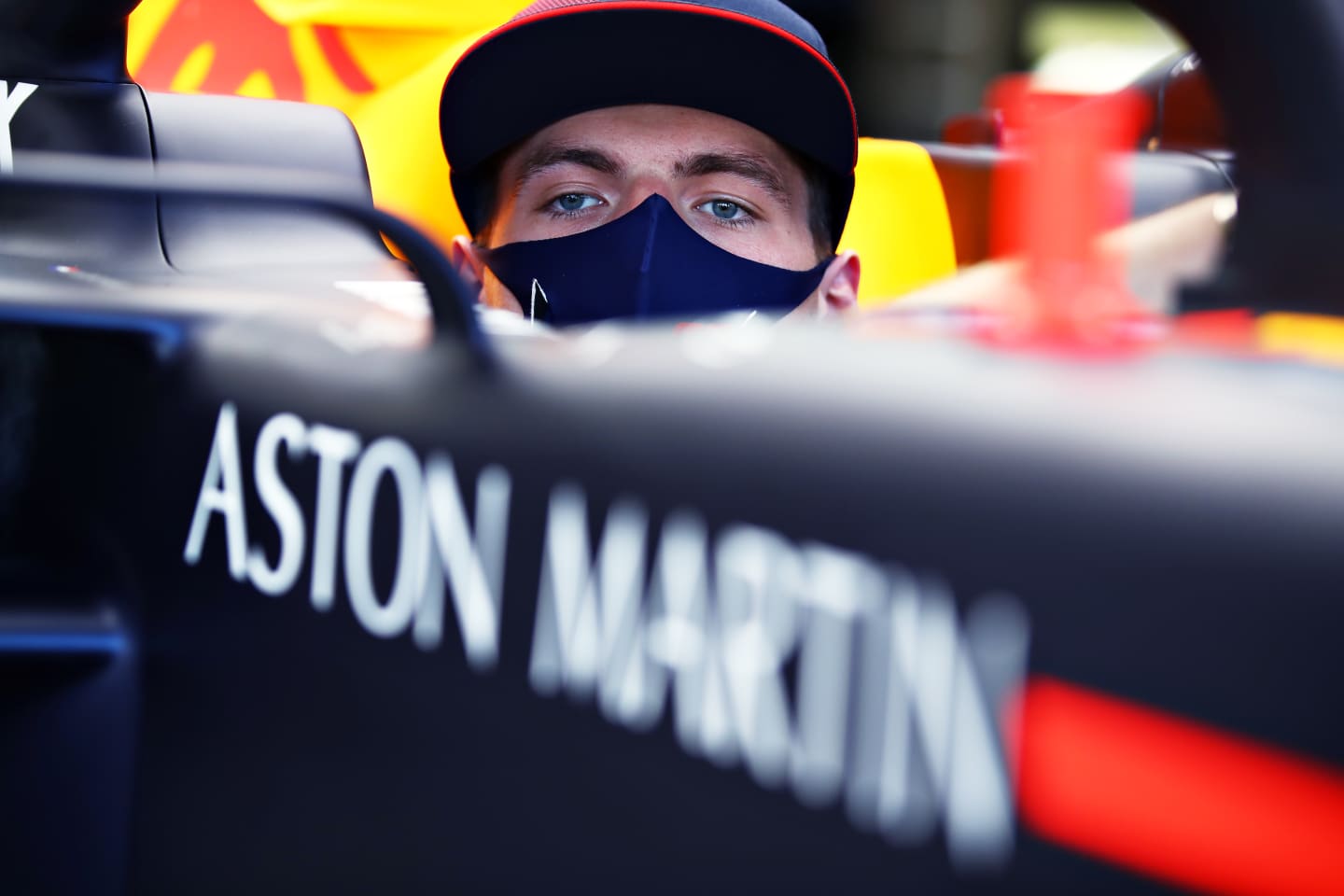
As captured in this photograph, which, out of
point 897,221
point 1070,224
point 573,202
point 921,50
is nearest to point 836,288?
point 573,202

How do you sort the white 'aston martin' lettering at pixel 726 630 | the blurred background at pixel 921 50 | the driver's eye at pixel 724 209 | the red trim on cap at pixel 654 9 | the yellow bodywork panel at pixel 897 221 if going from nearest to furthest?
the white 'aston martin' lettering at pixel 726 630 < the red trim on cap at pixel 654 9 < the driver's eye at pixel 724 209 < the yellow bodywork panel at pixel 897 221 < the blurred background at pixel 921 50

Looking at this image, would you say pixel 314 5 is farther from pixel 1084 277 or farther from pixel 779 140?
pixel 1084 277

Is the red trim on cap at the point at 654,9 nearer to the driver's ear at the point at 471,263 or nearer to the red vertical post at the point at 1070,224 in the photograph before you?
the driver's ear at the point at 471,263

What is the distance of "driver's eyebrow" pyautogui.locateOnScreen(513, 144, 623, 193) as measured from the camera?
4.25 ft

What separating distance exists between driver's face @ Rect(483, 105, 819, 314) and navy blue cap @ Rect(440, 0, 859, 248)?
17 mm

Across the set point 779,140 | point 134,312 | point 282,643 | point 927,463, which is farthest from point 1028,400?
point 779,140

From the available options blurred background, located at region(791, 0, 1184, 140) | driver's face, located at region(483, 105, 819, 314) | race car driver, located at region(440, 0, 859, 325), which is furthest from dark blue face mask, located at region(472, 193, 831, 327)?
blurred background, located at region(791, 0, 1184, 140)

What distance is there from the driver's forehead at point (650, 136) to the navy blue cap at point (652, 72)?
0.04 feet

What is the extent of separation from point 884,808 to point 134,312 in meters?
0.47

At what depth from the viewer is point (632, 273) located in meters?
1.10

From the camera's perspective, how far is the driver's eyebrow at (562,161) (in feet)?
4.25

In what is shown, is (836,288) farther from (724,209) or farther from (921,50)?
(921,50)

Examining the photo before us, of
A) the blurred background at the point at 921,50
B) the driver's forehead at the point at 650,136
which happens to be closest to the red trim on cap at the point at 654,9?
the driver's forehead at the point at 650,136

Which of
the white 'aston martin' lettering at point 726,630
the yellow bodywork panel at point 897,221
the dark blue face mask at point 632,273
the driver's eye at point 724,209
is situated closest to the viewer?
the white 'aston martin' lettering at point 726,630
